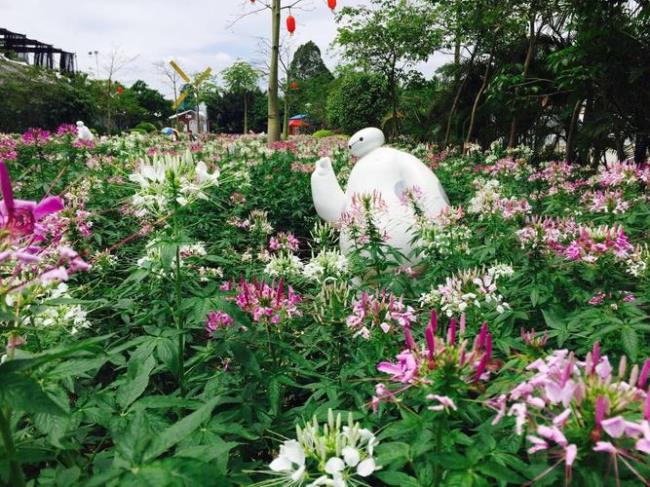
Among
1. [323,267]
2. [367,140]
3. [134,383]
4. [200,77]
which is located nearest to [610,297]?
[323,267]

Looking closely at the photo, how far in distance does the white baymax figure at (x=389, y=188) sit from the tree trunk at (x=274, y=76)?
8.78 metres

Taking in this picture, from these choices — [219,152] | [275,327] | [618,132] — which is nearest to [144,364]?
[275,327]

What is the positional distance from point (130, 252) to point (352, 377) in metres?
2.64

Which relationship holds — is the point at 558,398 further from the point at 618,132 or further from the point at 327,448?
the point at 618,132

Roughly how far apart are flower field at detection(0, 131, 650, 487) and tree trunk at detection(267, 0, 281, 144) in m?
9.69

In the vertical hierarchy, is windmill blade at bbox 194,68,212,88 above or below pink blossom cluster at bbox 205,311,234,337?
above

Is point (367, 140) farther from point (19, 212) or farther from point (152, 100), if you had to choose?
point (152, 100)

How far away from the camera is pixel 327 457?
3.15ft

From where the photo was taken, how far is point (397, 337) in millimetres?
1753

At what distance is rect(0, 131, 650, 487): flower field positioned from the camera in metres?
0.82

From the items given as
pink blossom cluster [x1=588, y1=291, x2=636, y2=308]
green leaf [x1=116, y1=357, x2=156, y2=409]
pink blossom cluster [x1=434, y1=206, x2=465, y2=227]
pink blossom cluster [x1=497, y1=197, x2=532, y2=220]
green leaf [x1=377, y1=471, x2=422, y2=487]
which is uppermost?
pink blossom cluster [x1=497, y1=197, x2=532, y2=220]

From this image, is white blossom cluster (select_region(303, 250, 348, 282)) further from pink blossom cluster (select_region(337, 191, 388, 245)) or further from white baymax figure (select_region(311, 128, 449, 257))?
white baymax figure (select_region(311, 128, 449, 257))

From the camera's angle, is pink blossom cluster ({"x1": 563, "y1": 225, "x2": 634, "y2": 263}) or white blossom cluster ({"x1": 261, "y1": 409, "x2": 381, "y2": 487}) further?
pink blossom cluster ({"x1": 563, "y1": 225, "x2": 634, "y2": 263})

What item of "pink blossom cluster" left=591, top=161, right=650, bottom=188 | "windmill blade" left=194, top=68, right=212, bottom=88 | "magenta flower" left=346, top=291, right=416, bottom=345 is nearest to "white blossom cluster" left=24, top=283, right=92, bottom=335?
"magenta flower" left=346, top=291, right=416, bottom=345
